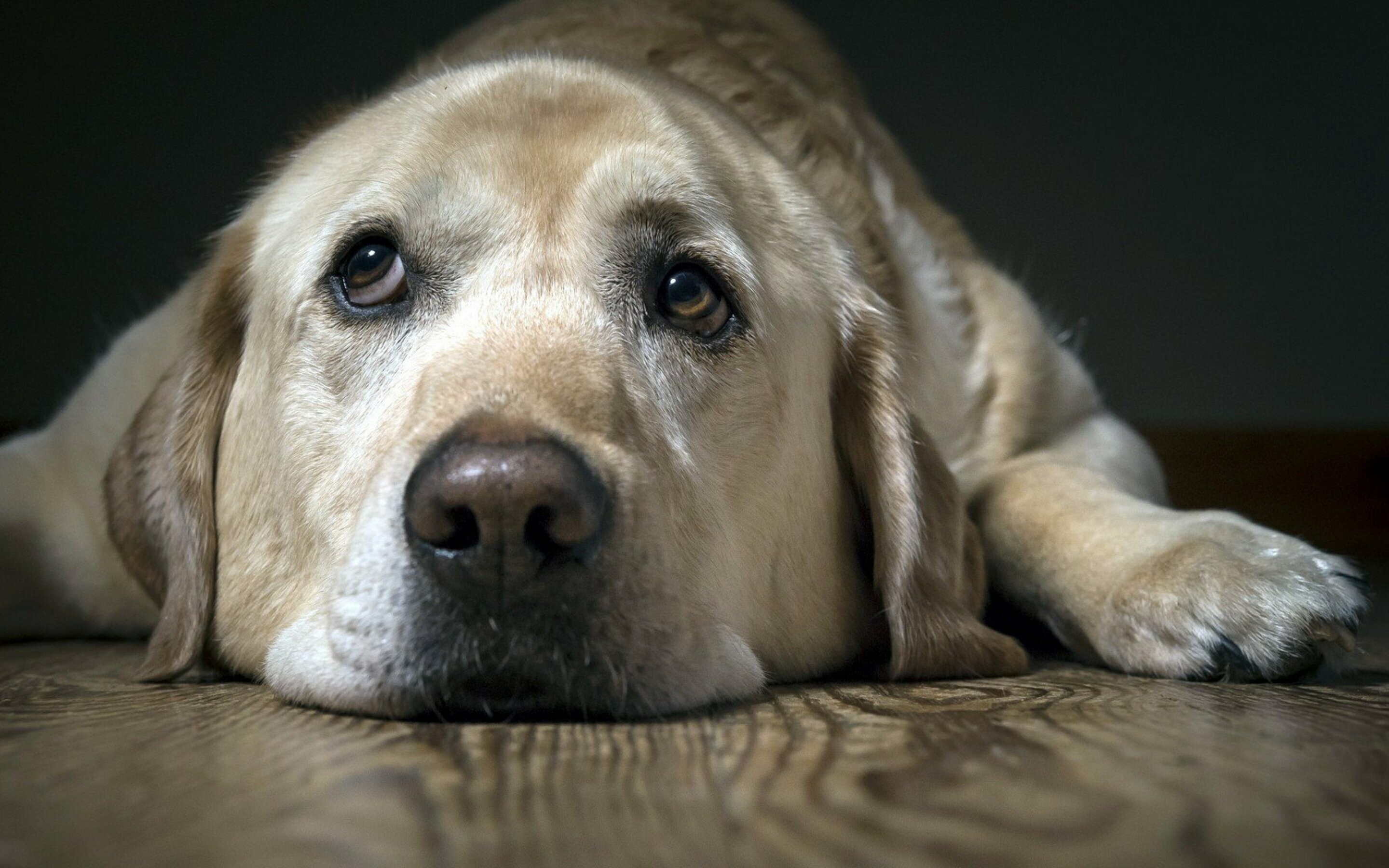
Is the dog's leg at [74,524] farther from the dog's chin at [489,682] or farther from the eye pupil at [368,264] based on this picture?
the dog's chin at [489,682]

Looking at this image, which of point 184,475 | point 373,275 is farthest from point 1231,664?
point 184,475

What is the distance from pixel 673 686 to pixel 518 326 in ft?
1.87

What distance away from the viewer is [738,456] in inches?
81.4

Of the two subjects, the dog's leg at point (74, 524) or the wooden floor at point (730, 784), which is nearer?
the wooden floor at point (730, 784)

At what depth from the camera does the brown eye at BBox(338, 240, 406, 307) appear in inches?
80.0

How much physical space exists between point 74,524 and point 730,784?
1.90 meters

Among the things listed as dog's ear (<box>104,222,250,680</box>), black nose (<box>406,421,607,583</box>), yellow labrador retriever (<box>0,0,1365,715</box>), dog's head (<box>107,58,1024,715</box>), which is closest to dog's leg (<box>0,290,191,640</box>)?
yellow labrador retriever (<box>0,0,1365,715</box>)

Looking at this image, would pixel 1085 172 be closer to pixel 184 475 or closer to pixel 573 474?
pixel 184 475

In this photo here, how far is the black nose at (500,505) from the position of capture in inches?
58.2

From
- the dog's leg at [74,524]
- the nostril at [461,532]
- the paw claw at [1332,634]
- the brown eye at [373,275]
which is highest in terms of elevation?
the brown eye at [373,275]

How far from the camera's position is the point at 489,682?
5.29 feet

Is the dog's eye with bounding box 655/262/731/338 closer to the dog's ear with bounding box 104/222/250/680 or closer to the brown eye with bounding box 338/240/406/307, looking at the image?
the brown eye with bounding box 338/240/406/307

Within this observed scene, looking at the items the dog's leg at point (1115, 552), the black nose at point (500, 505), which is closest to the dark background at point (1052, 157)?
the dog's leg at point (1115, 552)

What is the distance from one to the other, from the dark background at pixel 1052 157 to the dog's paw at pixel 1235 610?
3.86 metres
